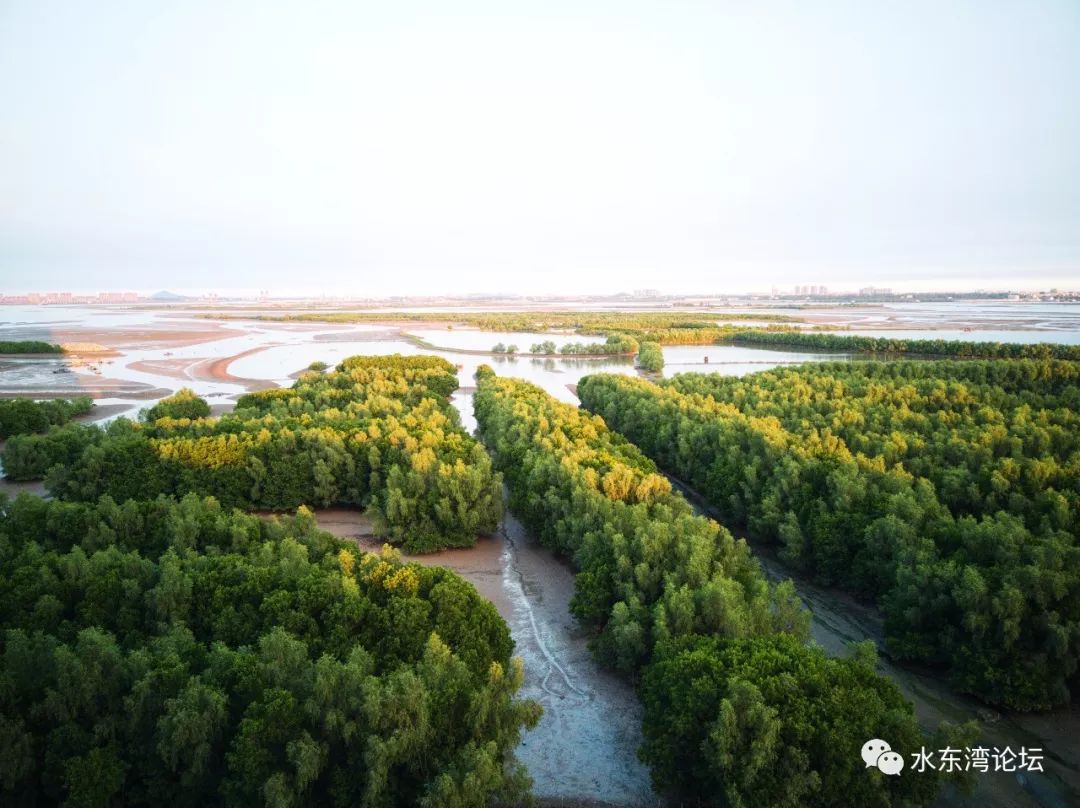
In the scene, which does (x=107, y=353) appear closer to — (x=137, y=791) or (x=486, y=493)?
(x=486, y=493)

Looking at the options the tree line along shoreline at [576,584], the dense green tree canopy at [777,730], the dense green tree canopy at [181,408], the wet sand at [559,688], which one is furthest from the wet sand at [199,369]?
the dense green tree canopy at [777,730]

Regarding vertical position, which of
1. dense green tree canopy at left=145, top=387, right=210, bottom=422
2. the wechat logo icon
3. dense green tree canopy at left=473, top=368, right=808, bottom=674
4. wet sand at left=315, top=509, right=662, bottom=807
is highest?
dense green tree canopy at left=145, top=387, right=210, bottom=422

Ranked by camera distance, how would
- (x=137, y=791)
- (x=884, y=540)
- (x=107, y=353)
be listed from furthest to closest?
(x=107, y=353)
(x=884, y=540)
(x=137, y=791)

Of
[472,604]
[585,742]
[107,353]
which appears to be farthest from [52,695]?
[107,353]

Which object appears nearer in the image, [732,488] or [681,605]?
[681,605]

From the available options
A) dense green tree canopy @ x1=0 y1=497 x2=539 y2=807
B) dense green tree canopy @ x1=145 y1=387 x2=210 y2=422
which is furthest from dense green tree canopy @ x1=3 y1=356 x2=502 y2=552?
dense green tree canopy @ x1=0 y1=497 x2=539 y2=807

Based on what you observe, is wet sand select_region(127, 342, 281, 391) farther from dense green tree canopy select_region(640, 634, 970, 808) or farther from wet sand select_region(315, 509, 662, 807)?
dense green tree canopy select_region(640, 634, 970, 808)

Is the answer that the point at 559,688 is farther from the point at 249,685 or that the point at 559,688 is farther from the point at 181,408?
the point at 181,408

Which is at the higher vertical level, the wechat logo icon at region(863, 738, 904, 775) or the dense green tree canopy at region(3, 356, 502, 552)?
the dense green tree canopy at region(3, 356, 502, 552)

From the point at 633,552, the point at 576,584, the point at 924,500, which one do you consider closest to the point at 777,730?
the point at 633,552
